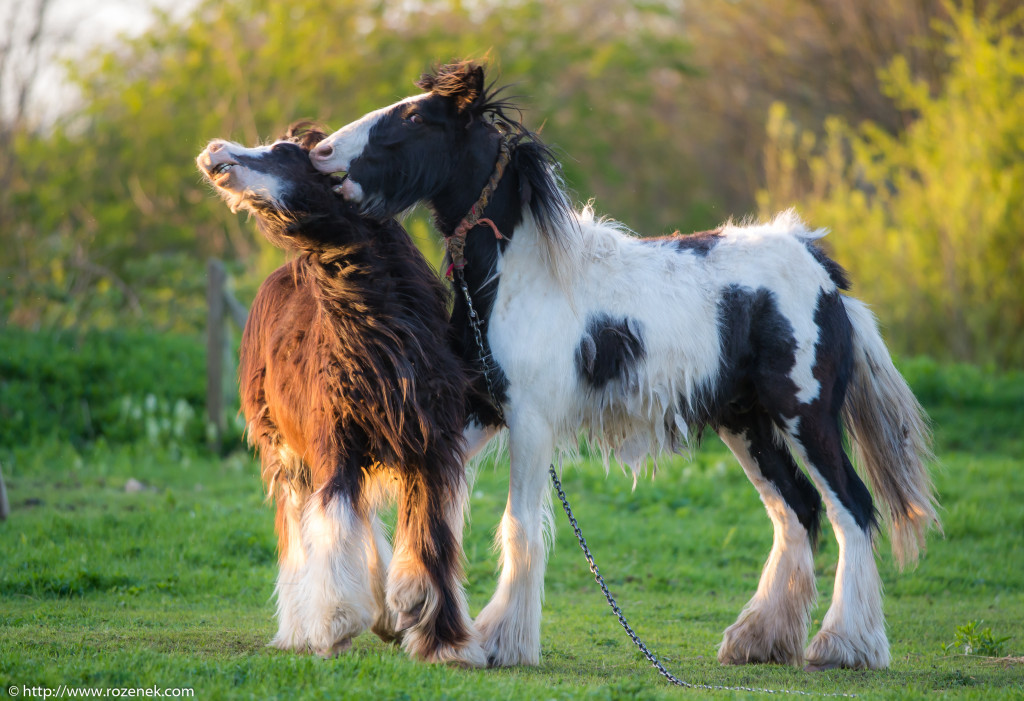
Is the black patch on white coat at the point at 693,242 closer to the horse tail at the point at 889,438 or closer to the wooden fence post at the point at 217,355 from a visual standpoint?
the horse tail at the point at 889,438

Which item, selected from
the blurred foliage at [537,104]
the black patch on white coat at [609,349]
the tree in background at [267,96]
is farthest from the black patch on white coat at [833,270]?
the tree in background at [267,96]

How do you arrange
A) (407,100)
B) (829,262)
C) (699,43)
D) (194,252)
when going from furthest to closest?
(699,43)
(194,252)
(829,262)
(407,100)

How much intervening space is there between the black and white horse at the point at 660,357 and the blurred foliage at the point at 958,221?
28.6 ft

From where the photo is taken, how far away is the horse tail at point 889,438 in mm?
5395

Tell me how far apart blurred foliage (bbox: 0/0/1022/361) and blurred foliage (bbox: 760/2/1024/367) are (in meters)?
0.05

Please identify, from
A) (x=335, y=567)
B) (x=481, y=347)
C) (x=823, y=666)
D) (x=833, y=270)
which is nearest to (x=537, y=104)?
(x=833, y=270)

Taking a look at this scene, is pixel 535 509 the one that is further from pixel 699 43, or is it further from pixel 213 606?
pixel 699 43

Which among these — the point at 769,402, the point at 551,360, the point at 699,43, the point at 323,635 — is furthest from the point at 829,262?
the point at 699,43

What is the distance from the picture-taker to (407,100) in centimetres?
454

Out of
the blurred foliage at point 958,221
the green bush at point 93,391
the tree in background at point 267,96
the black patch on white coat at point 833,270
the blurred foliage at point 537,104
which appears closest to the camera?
the black patch on white coat at point 833,270

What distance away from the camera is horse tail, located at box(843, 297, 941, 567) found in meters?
5.39

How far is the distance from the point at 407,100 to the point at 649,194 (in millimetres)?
23013

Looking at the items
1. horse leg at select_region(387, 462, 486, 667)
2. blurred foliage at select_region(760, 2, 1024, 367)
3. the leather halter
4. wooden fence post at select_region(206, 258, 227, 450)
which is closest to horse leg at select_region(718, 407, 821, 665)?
horse leg at select_region(387, 462, 486, 667)

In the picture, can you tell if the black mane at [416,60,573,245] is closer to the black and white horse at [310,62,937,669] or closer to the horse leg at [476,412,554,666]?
the black and white horse at [310,62,937,669]
